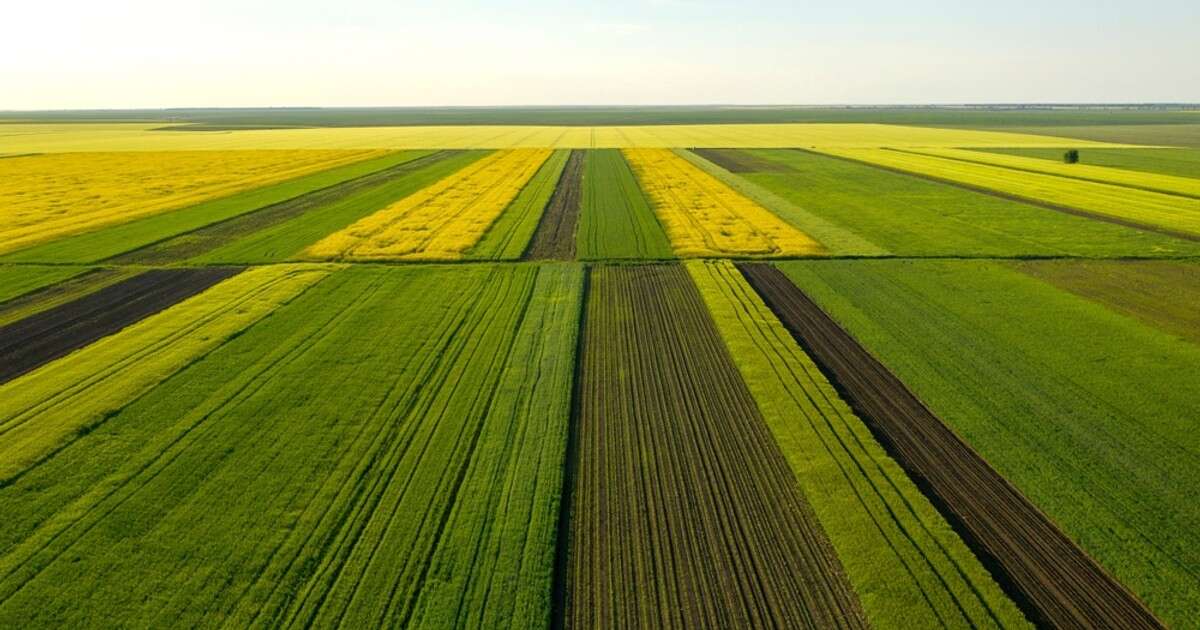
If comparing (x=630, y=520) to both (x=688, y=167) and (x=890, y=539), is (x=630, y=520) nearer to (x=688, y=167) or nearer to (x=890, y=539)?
(x=890, y=539)

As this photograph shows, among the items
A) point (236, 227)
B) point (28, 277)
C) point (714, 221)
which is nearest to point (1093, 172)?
point (714, 221)

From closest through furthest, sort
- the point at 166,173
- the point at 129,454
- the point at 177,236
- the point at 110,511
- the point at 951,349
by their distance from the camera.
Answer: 1. the point at 110,511
2. the point at 129,454
3. the point at 951,349
4. the point at 177,236
5. the point at 166,173

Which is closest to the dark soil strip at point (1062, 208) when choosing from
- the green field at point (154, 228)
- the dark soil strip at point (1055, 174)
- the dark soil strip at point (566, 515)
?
the dark soil strip at point (1055, 174)

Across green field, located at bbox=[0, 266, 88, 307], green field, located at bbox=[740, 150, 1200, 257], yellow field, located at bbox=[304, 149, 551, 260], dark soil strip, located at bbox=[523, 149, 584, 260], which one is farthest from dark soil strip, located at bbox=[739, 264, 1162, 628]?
green field, located at bbox=[0, 266, 88, 307]

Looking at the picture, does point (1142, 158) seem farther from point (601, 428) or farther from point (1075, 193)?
point (601, 428)

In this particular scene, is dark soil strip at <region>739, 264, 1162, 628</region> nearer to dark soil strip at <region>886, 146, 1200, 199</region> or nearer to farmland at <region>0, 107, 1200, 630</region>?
farmland at <region>0, 107, 1200, 630</region>

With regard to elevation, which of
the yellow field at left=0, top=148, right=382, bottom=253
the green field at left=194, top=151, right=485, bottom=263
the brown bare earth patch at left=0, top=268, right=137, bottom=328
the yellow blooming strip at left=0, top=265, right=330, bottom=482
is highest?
the yellow field at left=0, top=148, right=382, bottom=253

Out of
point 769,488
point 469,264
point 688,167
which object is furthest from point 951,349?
point 688,167
